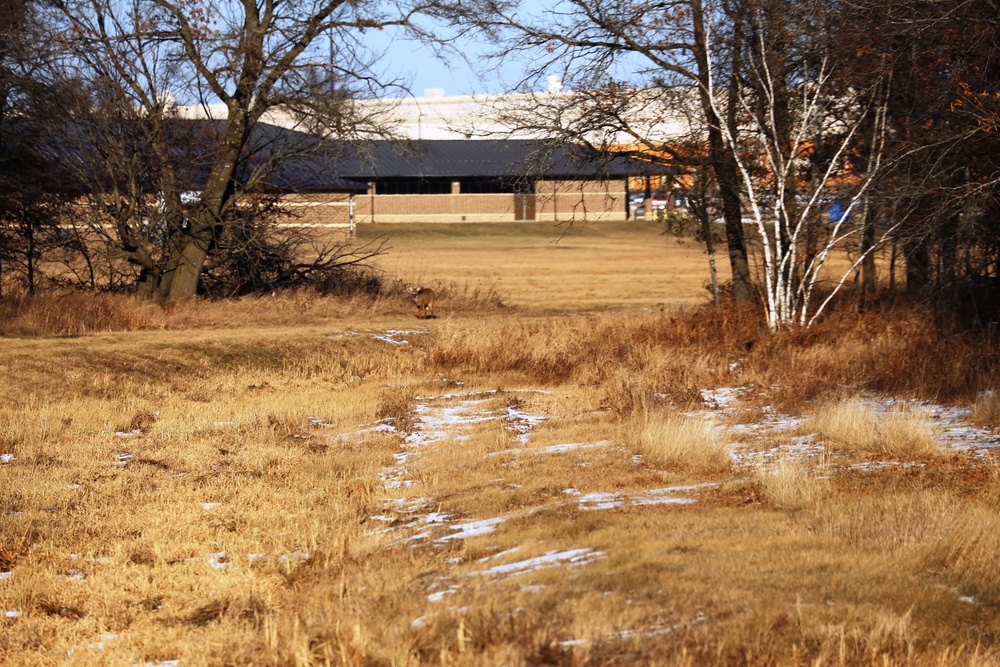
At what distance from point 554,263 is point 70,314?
26.7 meters

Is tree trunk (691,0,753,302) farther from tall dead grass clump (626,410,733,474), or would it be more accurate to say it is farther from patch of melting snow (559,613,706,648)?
patch of melting snow (559,613,706,648)

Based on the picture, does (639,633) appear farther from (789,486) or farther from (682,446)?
(682,446)

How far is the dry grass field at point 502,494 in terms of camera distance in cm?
570

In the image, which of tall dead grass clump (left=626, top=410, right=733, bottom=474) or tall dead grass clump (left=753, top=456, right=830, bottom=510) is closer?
tall dead grass clump (left=753, top=456, right=830, bottom=510)

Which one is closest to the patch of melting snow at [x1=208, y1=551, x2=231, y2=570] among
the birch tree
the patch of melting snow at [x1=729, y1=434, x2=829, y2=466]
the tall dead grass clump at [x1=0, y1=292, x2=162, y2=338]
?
the patch of melting snow at [x1=729, y1=434, x2=829, y2=466]

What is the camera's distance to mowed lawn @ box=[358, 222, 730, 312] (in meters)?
29.1

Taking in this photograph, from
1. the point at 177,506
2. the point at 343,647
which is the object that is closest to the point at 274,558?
the point at 177,506

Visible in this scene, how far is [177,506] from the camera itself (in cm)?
912

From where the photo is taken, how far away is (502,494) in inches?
342

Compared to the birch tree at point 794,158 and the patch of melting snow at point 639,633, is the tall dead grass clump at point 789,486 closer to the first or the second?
the patch of melting snow at point 639,633

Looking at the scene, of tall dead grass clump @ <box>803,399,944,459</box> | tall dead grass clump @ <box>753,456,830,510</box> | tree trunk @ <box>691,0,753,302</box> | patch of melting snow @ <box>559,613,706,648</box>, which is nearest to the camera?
patch of melting snow @ <box>559,613,706,648</box>

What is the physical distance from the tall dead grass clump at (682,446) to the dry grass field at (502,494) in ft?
0.12

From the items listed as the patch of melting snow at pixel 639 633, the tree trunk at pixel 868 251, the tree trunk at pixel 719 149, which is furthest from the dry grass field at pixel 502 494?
the tree trunk at pixel 719 149

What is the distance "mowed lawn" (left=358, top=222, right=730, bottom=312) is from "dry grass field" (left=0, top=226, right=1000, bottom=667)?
6231 mm
